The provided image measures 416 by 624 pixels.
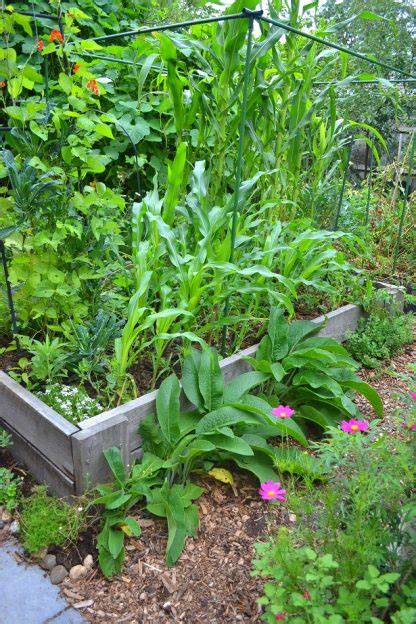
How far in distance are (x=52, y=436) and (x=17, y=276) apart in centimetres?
70

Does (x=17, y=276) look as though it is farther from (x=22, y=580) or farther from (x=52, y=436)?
(x=22, y=580)

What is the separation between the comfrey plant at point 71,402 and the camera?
2.02 meters

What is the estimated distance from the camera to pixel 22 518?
73.5 inches

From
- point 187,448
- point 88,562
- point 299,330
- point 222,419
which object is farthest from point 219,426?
point 299,330

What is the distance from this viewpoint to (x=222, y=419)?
2.01m

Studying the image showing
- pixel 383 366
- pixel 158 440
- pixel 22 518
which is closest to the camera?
pixel 22 518

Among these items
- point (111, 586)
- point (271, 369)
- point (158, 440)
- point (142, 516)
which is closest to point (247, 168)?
point (271, 369)

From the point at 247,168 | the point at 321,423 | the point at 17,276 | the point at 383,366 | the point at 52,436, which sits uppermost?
the point at 247,168

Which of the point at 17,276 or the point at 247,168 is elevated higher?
the point at 247,168

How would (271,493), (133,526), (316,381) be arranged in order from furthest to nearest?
(316,381) < (133,526) < (271,493)

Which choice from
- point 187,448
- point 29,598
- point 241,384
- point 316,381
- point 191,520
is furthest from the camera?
point 316,381

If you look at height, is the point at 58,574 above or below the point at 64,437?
below

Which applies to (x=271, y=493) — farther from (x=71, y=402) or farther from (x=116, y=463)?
(x=71, y=402)

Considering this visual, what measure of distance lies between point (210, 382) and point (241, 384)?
0.51ft
